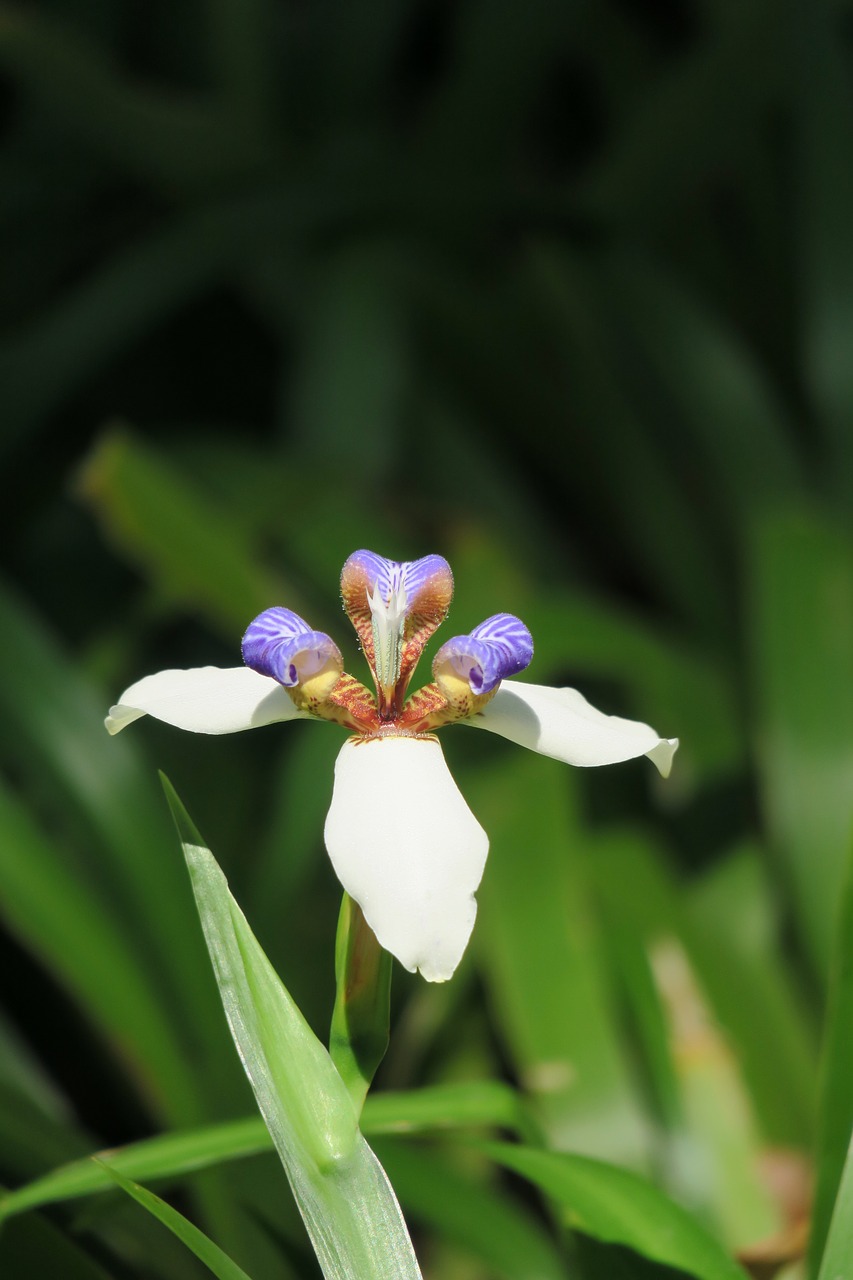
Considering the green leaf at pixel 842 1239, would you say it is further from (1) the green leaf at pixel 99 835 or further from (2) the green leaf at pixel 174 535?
(2) the green leaf at pixel 174 535

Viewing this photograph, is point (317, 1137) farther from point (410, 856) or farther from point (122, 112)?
point (122, 112)

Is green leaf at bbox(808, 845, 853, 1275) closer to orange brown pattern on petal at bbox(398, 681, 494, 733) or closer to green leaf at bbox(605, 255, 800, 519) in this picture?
orange brown pattern on petal at bbox(398, 681, 494, 733)

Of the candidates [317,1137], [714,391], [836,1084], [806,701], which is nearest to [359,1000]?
[317,1137]

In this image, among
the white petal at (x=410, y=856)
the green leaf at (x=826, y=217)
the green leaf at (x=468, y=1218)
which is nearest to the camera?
the white petal at (x=410, y=856)

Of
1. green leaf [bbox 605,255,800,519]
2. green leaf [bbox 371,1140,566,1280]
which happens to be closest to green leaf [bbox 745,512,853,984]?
green leaf [bbox 605,255,800,519]

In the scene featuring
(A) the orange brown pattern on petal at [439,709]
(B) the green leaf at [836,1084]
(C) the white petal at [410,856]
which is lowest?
(B) the green leaf at [836,1084]

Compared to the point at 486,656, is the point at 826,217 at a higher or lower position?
higher

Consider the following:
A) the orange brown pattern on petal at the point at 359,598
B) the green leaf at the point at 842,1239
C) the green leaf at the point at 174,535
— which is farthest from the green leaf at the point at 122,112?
the green leaf at the point at 842,1239
